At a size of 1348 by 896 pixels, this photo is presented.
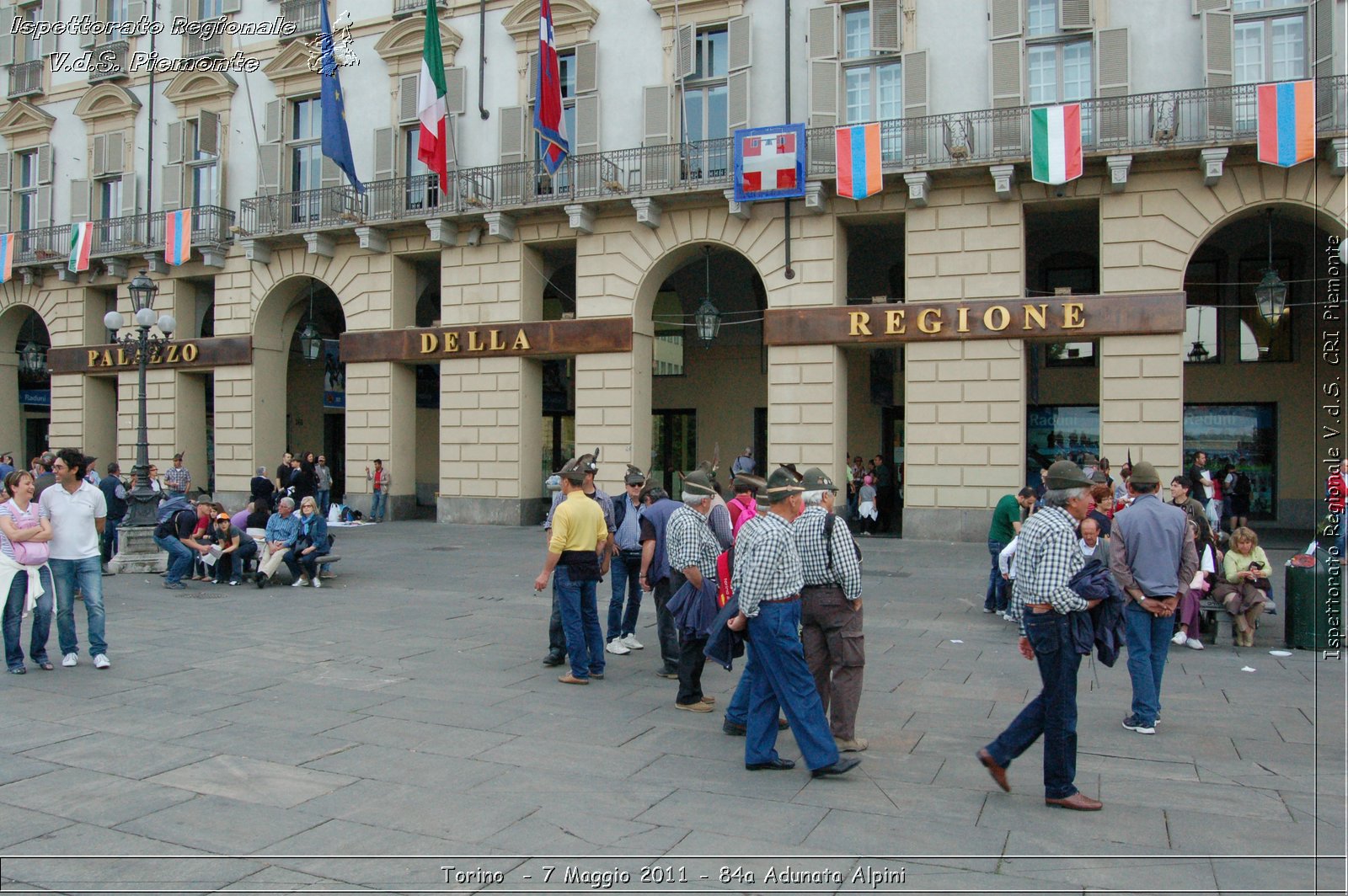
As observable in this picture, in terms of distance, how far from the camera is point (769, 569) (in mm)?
5797

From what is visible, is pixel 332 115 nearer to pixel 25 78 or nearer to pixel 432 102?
pixel 432 102

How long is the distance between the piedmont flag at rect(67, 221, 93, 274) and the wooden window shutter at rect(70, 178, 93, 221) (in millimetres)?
819

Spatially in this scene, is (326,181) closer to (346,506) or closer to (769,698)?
(346,506)

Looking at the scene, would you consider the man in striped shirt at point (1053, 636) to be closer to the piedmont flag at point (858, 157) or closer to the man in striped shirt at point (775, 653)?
the man in striped shirt at point (775, 653)

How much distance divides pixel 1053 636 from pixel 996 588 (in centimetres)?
666

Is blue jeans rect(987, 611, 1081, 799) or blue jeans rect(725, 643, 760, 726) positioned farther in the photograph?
blue jeans rect(725, 643, 760, 726)

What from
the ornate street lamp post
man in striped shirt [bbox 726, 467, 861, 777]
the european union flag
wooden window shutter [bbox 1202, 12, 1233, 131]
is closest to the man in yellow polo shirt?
man in striped shirt [bbox 726, 467, 861, 777]

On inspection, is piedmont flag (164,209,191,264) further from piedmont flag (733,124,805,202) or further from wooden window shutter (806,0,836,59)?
wooden window shutter (806,0,836,59)

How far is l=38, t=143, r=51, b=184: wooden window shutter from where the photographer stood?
29.9 meters

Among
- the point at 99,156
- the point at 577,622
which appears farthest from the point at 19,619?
the point at 99,156

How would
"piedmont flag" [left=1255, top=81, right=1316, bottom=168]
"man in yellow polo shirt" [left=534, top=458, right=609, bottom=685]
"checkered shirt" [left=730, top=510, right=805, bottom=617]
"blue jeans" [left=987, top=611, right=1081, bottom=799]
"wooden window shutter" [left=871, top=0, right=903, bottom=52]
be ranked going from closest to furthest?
1. "blue jeans" [left=987, top=611, right=1081, bottom=799]
2. "checkered shirt" [left=730, top=510, right=805, bottom=617]
3. "man in yellow polo shirt" [left=534, top=458, right=609, bottom=685]
4. "piedmont flag" [left=1255, top=81, right=1316, bottom=168]
5. "wooden window shutter" [left=871, top=0, right=903, bottom=52]

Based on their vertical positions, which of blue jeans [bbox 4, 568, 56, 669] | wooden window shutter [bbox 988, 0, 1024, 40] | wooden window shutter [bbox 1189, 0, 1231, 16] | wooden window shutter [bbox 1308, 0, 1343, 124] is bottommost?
blue jeans [bbox 4, 568, 56, 669]

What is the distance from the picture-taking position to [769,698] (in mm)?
5926

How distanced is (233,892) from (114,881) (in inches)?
22.8
